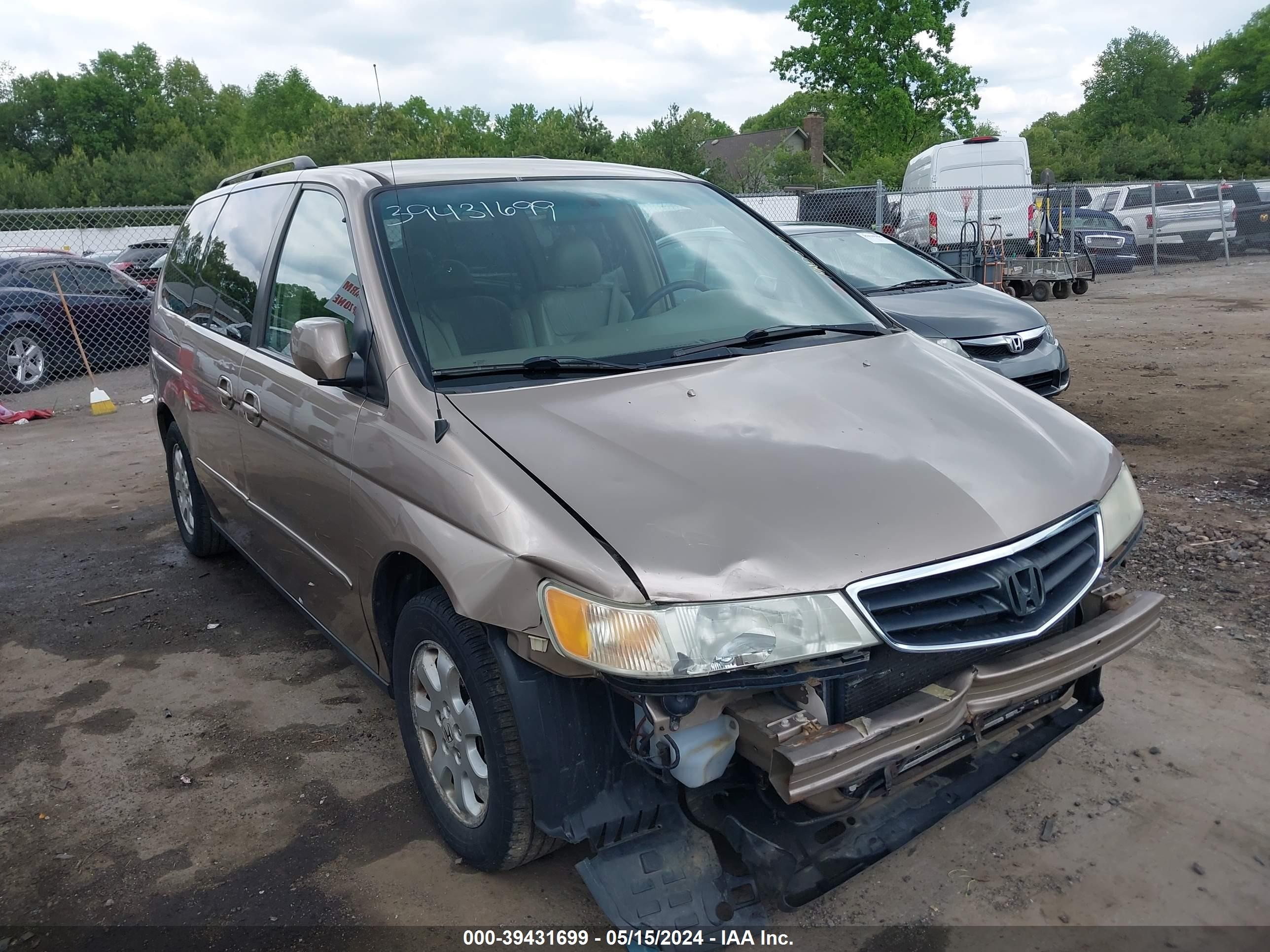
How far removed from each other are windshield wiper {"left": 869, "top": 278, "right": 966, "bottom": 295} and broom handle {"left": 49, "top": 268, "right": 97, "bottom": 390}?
8704 millimetres

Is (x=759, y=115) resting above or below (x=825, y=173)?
above

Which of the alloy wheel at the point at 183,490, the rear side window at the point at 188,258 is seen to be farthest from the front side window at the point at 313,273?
the alloy wheel at the point at 183,490

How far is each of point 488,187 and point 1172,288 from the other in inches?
710

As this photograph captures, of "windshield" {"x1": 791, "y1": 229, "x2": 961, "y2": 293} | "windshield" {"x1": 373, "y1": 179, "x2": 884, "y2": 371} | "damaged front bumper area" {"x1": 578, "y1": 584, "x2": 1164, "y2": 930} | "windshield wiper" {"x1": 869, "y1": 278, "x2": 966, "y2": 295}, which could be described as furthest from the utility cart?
"damaged front bumper area" {"x1": 578, "y1": 584, "x2": 1164, "y2": 930}

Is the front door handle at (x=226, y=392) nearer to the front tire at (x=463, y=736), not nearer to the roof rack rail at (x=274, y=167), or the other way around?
the roof rack rail at (x=274, y=167)

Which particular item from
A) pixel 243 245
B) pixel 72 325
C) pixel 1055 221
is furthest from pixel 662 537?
pixel 1055 221

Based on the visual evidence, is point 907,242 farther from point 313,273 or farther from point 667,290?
point 313,273

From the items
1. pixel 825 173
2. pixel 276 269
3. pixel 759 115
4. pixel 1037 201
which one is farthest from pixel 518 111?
pixel 276 269

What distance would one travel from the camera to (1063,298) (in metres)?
17.5

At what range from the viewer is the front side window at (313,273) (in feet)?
10.4

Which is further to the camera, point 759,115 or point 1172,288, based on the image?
point 759,115

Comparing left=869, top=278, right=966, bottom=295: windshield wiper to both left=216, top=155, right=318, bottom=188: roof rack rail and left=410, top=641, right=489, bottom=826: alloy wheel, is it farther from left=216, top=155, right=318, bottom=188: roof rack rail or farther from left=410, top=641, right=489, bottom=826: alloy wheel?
left=410, top=641, right=489, bottom=826: alloy wheel

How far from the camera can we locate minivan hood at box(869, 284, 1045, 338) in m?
7.27

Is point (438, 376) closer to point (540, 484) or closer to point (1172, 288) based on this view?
point (540, 484)
